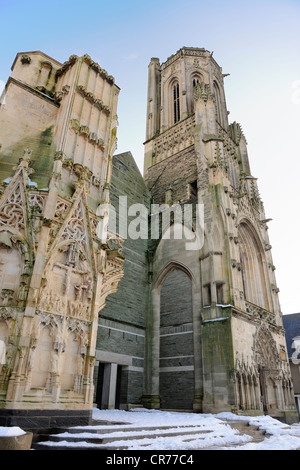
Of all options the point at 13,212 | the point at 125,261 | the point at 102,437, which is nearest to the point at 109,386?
the point at 125,261

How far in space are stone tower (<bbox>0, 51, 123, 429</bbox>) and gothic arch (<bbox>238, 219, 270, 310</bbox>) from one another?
11771mm

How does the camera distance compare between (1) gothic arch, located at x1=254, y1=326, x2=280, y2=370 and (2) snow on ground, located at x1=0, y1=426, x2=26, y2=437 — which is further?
(1) gothic arch, located at x1=254, y1=326, x2=280, y2=370

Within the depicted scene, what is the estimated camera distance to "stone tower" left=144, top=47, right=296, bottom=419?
1395cm

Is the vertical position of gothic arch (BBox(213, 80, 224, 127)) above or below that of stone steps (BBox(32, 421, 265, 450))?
above

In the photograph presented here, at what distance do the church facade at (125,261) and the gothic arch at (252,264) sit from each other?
10 centimetres

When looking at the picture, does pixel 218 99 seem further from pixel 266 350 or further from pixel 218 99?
pixel 266 350

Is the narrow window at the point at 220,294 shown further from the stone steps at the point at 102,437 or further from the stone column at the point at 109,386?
the stone steps at the point at 102,437

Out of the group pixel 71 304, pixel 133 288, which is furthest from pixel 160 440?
pixel 133 288

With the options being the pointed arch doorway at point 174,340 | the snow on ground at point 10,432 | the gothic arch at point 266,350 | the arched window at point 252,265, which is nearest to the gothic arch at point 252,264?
the arched window at point 252,265

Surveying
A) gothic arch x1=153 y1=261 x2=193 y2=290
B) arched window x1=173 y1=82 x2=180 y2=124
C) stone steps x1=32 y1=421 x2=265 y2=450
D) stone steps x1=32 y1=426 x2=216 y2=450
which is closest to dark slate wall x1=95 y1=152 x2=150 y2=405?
gothic arch x1=153 y1=261 x2=193 y2=290

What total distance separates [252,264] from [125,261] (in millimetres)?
8582

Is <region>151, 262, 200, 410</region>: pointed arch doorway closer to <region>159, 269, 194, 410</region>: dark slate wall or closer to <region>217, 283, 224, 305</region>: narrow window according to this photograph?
<region>159, 269, 194, 410</region>: dark slate wall
